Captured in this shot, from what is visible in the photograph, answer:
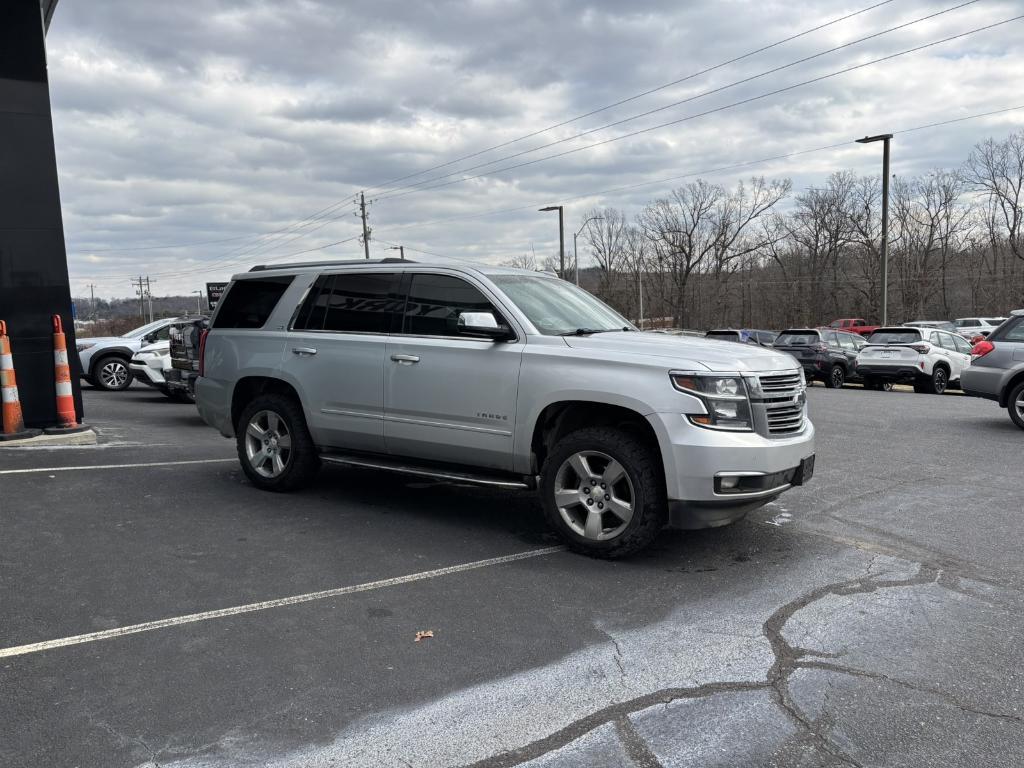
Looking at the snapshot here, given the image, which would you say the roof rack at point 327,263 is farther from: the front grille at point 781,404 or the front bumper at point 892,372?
the front bumper at point 892,372

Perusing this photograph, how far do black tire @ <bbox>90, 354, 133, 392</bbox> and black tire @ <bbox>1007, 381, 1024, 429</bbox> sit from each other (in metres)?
16.8

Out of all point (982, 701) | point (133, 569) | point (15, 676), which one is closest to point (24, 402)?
point (133, 569)

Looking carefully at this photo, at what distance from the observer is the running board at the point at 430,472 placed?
5.61m

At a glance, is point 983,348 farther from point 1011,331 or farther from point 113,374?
point 113,374

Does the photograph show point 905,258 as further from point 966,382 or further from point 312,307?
point 312,307

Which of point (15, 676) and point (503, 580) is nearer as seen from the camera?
point (15, 676)

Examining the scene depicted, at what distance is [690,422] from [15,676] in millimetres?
3684

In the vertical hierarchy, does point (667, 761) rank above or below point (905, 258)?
below

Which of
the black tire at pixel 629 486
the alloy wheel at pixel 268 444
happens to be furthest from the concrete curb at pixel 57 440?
the black tire at pixel 629 486

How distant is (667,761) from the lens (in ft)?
9.40

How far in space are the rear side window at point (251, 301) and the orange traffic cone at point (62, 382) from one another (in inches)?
133

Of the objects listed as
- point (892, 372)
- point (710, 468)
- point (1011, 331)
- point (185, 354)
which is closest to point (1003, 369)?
point (1011, 331)

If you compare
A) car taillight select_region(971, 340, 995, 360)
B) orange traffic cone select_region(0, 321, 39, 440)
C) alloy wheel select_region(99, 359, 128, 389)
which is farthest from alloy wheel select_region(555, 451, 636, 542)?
alloy wheel select_region(99, 359, 128, 389)

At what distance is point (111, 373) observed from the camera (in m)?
18.1
